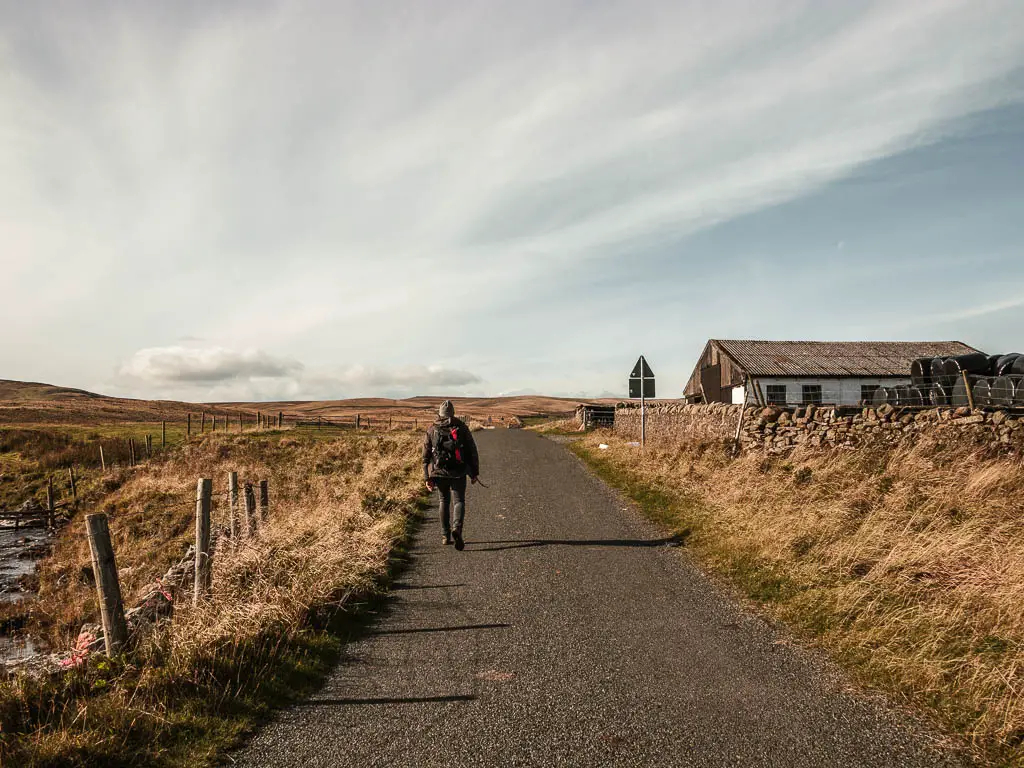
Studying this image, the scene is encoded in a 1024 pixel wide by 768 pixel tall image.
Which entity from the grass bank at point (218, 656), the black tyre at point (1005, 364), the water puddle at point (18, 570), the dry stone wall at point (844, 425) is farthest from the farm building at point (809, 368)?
the water puddle at point (18, 570)

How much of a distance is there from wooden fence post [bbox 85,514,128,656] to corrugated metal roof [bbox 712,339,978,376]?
3085 centimetres

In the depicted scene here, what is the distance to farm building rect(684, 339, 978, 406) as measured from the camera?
32.4 metres

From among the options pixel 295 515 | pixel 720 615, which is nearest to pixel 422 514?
pixel 295 515

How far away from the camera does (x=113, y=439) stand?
140 ft

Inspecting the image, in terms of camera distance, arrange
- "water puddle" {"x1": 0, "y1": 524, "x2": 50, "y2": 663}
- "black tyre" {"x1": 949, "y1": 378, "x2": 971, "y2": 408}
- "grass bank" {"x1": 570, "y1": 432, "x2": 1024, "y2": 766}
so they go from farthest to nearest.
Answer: "black tyre" {"x1": 949, "y1": 378, "x2": 971, "y2": 408} → "water puddle" {"x1": 0, "y1": 524, "x2": 50, "y2": 663} → "grass bank" {"x1": 570, "y1": 432, "x2": 1024, "y2": 766}

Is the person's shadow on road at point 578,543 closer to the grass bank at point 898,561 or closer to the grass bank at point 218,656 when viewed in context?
the grass bank at point 898,561

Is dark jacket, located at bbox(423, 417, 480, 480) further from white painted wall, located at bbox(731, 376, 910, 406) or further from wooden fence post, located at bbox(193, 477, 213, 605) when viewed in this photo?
white painted wall, located at bbox(731, 376, 910, 406)

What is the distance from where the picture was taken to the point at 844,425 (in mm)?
13859

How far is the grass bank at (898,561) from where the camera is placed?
4.25 meters

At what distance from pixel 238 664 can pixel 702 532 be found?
6751 millimetres

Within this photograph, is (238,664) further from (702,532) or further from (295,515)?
(295,515)

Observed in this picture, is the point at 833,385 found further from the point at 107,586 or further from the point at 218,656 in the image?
the point at 107,586

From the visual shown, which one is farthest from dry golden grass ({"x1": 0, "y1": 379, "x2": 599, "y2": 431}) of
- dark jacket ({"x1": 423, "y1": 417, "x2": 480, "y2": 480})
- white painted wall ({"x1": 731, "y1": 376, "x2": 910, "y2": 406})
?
dark jacket ({"x1": 423, "y1": 417, "x2": 480, "y2": 480})

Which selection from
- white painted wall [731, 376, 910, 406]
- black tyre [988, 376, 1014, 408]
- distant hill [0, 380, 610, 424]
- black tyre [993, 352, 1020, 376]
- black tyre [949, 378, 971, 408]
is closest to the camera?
black tyre [988, 376, 1014, 408]
